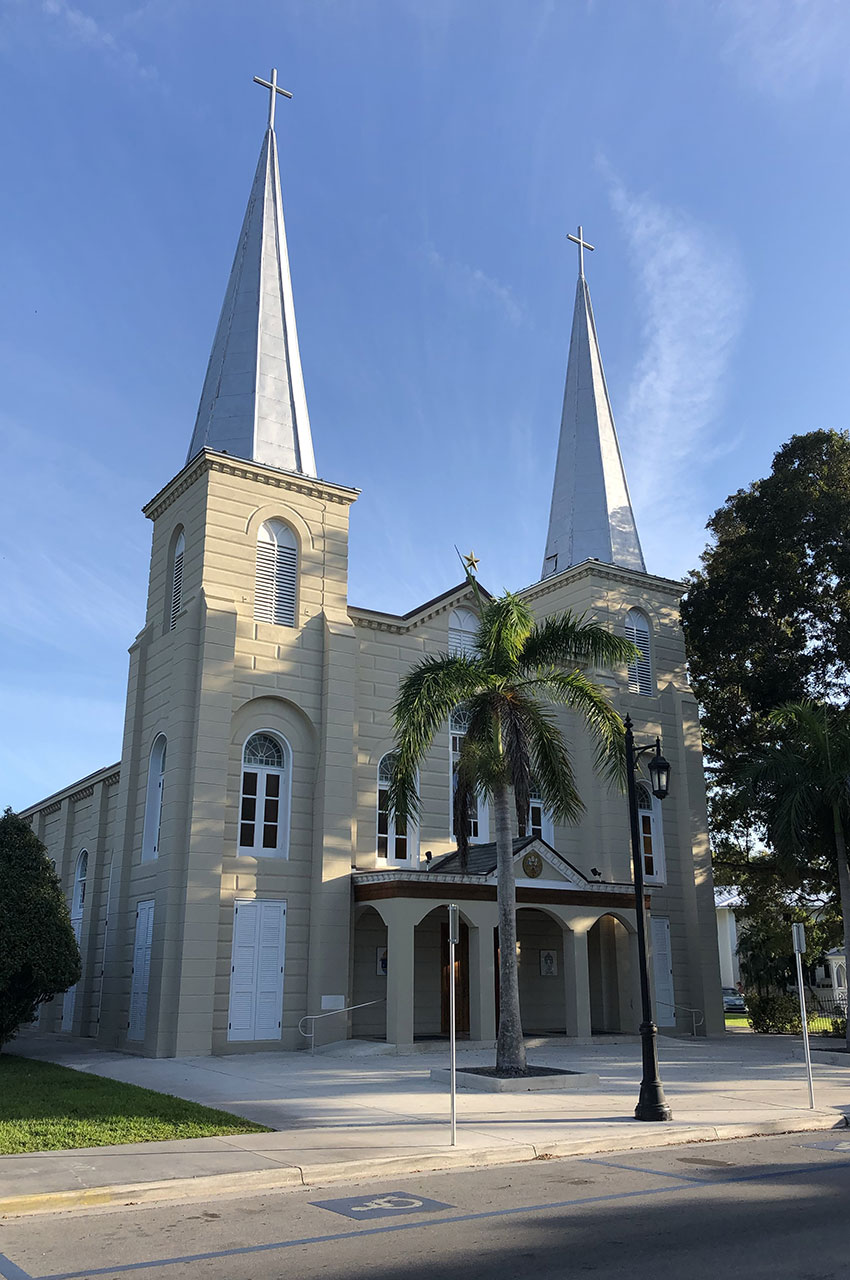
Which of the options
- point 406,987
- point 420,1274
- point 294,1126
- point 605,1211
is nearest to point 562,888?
point 406,987

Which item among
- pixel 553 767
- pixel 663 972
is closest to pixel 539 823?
pixel 663 972

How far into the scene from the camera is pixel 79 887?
30.9 m

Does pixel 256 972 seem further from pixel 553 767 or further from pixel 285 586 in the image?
pixel 285 586

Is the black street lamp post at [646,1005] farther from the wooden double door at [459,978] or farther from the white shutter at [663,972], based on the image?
the white shutter at [663,972]

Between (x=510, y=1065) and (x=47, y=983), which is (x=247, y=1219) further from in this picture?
(x=47, y=983)

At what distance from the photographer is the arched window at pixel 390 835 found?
26031 millimetres

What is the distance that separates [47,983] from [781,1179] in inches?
609

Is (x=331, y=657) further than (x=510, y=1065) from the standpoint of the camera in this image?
Yes

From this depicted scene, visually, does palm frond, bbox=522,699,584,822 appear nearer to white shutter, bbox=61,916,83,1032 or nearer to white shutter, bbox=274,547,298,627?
white shutter, bbox=274,547,298,627

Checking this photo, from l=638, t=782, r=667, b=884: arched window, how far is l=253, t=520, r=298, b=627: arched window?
11494mm

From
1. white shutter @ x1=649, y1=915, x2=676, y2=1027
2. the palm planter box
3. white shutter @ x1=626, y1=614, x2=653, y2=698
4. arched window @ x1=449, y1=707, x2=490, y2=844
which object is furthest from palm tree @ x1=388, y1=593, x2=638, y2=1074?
white shutter @ x1=626, y1=614, x2=653, y2=698

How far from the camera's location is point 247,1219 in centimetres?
865

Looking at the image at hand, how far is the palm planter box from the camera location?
16.4 meters

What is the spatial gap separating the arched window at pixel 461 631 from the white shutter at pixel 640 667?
17.1 ft
